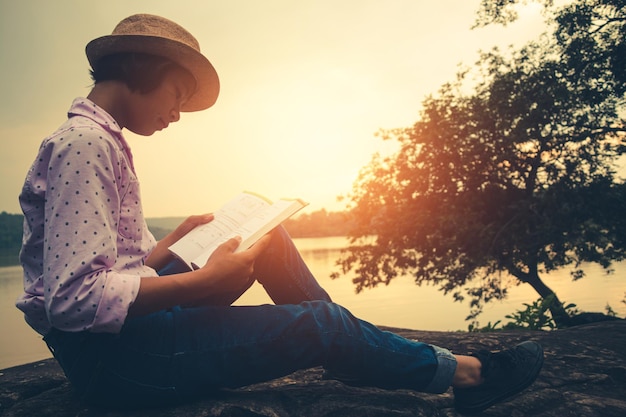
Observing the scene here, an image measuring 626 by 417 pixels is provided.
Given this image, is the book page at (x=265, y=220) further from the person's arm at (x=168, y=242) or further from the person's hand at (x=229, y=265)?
the person's arm at (x=168, y=242)

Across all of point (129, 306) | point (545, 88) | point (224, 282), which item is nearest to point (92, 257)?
point (129, 306)

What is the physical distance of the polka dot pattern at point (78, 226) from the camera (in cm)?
153

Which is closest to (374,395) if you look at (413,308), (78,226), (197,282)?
(197,282)

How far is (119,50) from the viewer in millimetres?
1963

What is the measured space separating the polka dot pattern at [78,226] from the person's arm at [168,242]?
68 cm

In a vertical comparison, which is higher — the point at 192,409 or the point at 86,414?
the point at 192,409

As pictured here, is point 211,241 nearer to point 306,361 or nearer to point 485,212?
point 306,361

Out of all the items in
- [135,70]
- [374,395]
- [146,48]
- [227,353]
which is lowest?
[374,395]

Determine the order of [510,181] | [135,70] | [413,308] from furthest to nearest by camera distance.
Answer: [413,308]
[510,181]
[135,70]

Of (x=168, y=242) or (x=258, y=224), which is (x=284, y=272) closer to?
(x=258, y=224)

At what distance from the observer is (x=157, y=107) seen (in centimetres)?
194

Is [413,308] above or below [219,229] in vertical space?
below

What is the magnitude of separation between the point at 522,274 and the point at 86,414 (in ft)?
37.6

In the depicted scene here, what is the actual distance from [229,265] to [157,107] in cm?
72
